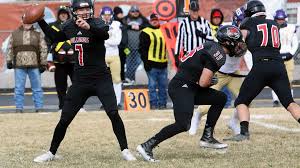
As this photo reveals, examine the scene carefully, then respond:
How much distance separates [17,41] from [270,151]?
6921 mm

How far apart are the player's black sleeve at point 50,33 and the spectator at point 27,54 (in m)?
6.10

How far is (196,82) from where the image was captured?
8.56 metres

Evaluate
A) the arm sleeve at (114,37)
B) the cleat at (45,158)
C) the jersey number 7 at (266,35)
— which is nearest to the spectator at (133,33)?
the arm sleeve at (114,37)

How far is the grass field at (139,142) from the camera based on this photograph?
27.2ft

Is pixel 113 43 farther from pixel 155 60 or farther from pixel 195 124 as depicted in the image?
pixel 195 124

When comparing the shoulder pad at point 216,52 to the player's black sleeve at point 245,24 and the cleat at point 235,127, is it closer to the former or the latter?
the player's black sleeve at point 245,24

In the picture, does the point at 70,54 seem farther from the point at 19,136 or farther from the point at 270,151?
the point at 270,151

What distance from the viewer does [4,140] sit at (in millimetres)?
10305

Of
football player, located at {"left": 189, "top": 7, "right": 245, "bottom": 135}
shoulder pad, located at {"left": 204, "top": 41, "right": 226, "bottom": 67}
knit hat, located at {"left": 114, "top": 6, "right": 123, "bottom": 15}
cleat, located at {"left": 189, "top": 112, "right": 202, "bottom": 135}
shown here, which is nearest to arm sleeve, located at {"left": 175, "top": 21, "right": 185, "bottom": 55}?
football player, located at {"left": 189, "top": 7, "right": 245, "bottom": 135}

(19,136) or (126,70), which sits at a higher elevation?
(19,136)

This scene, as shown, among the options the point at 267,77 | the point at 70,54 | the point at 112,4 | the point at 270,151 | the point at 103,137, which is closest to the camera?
the point at 270,151

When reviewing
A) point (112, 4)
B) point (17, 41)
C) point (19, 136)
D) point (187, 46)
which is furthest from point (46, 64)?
point (112, 4)

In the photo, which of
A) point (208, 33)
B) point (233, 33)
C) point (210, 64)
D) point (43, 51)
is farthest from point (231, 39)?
point (43, 51)

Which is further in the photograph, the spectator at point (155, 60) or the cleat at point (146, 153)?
the spectator at point (155, 60)
